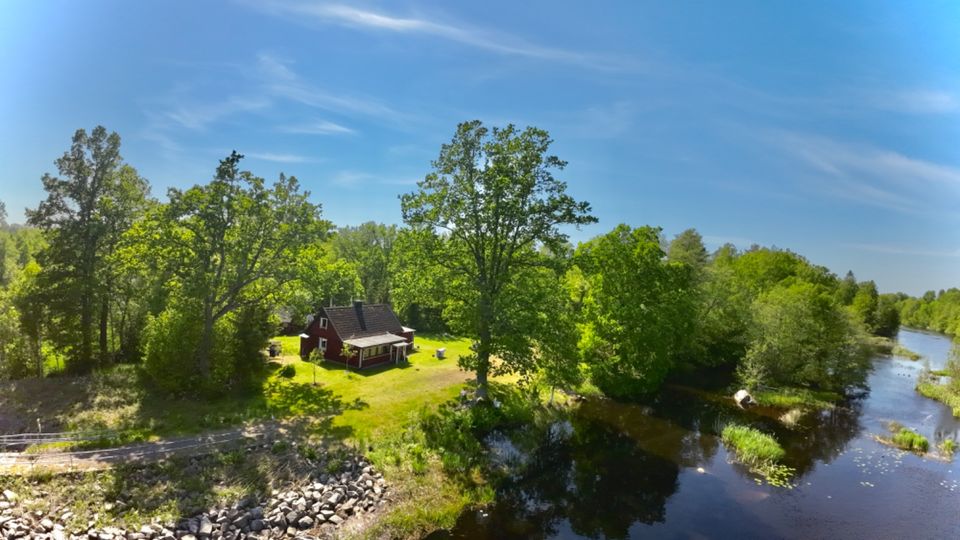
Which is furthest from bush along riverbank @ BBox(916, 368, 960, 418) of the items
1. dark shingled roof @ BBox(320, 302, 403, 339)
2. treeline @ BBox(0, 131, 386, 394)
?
treeline @ BBox(0, 131, 386, 394)

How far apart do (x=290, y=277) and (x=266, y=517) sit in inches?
615

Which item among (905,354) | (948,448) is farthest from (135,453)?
(905,354)

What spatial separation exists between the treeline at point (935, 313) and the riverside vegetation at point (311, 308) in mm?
102317

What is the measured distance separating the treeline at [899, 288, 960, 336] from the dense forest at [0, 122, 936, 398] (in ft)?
340

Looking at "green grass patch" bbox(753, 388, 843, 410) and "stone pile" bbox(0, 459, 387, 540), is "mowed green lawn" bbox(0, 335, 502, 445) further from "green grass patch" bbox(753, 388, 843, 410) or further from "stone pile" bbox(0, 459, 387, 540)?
"green grass patch" bbox(753, 388, 843, 410)

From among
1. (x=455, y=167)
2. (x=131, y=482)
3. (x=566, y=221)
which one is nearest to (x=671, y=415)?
(x=566, y=221)

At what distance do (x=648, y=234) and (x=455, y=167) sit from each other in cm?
1654

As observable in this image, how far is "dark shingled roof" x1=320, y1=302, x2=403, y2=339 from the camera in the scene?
3709 cm

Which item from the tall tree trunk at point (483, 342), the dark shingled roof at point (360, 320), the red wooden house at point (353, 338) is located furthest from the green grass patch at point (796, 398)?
the dark shingled roof at point (360, 320)

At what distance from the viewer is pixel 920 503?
21.0 meters

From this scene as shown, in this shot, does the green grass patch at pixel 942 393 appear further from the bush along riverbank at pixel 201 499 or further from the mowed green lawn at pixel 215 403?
the bush along riverbank at pixel 201 499

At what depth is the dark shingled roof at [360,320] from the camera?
37.1 meters

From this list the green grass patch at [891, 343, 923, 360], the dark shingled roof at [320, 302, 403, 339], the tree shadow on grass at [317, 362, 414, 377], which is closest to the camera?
the tree shadow on grass at [317, 362, 414, 377]

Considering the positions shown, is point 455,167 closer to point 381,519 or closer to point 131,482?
point 381,519
